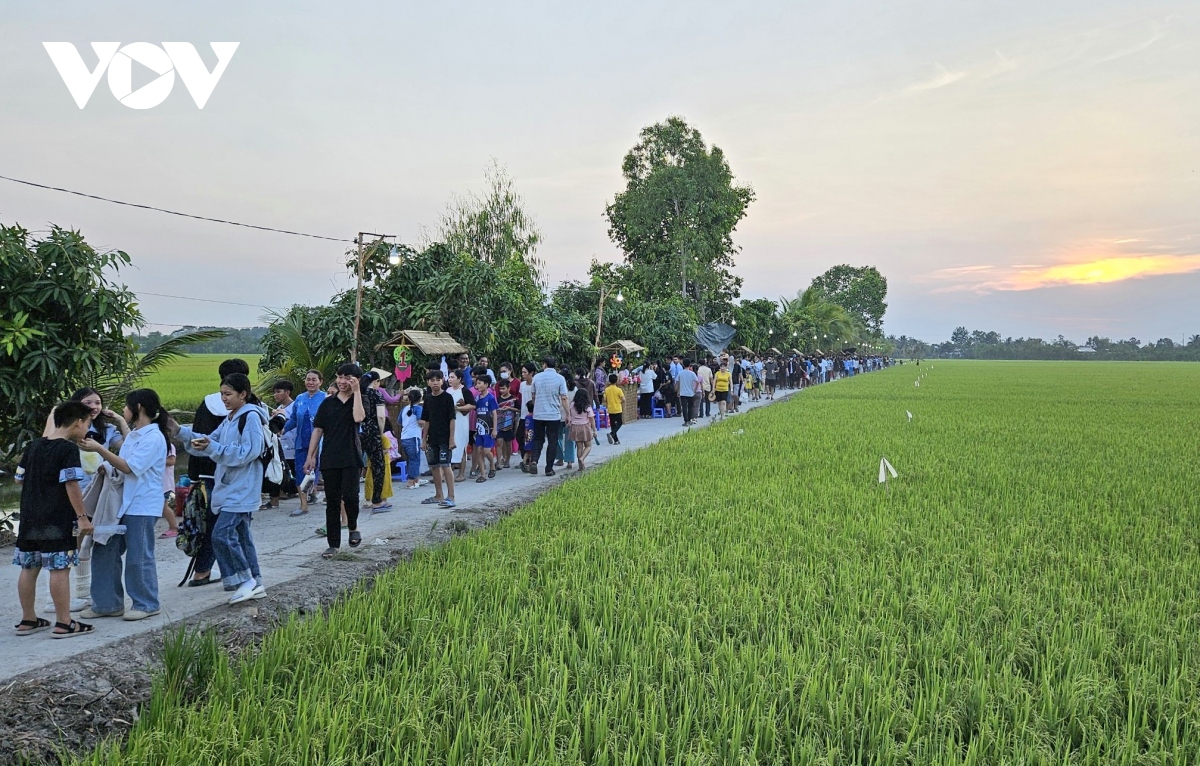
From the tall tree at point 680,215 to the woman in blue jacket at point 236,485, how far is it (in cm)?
3656

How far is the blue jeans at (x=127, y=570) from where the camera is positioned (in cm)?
485

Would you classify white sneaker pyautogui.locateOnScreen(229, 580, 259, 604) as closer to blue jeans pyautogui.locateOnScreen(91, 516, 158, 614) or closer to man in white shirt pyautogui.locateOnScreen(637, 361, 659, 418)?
blue jeans pyautogui.locateOnScreen(91, 516, 158, 614)

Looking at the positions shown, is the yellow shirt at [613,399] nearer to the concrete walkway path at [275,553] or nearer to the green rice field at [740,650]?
the concrete walkway path at [275,553]

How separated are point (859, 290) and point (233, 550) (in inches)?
4006

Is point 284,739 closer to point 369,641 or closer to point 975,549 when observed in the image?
point 369,641

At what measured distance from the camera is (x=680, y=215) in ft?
139

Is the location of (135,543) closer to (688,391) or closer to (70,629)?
(70,629)

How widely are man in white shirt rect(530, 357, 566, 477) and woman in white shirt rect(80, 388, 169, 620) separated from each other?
19.8ft

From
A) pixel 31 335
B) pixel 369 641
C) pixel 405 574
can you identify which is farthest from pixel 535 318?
pixel 369 641

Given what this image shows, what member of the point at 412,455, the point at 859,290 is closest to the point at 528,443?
the point at 412,455

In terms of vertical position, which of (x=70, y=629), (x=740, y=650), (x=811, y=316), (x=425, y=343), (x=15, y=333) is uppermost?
(x=811, y=316)

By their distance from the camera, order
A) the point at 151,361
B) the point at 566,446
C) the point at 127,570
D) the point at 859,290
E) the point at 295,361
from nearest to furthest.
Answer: the point at 127,570, the point at 151,361, the point at 566,446, the point at 295,361, the point at 859,290

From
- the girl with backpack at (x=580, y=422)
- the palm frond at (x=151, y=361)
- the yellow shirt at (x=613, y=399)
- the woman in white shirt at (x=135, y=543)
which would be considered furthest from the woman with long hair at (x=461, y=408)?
the woman in white shirt at (x=135, y=543)

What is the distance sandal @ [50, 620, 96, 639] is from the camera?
14.8 feet
